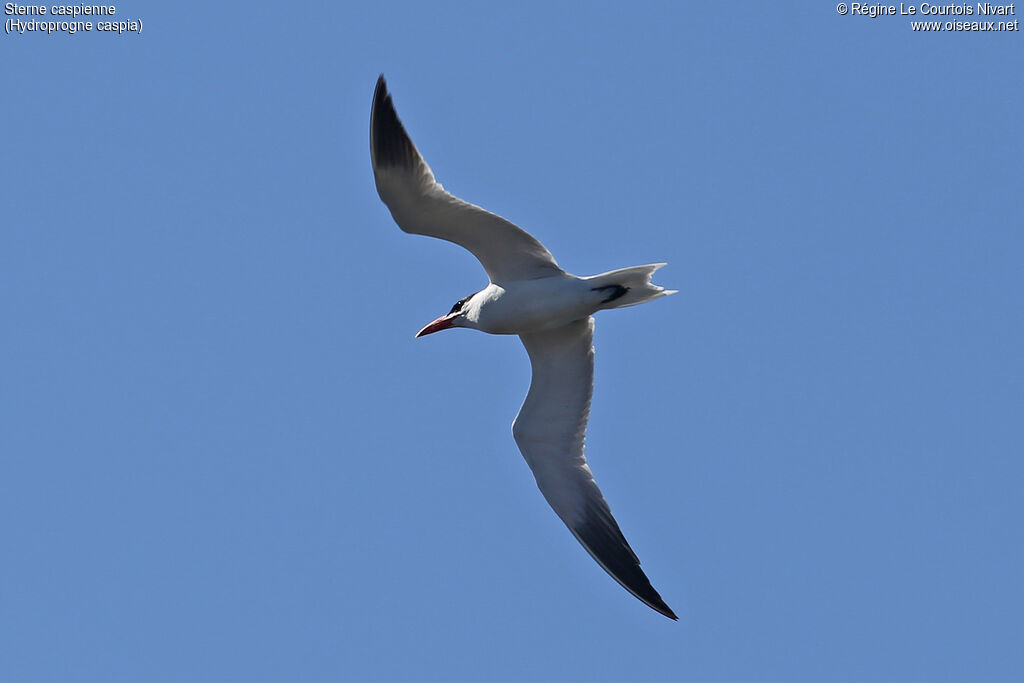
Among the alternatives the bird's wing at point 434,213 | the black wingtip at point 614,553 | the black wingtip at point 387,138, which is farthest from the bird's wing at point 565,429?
the black wingtip at point 387,138

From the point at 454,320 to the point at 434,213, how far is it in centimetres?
172

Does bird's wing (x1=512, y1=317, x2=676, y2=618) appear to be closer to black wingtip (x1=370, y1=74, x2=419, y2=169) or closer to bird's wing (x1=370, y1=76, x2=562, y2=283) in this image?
bird's wing (x1=370, y1=76, x2=562, y2=283)

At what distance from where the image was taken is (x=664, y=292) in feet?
38.1

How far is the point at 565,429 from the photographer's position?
13.0 meters

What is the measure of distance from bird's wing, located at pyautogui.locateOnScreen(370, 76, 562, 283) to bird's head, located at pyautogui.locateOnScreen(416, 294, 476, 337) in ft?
1.98

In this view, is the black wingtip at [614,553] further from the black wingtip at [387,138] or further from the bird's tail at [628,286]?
the black wingtip at [387,138]

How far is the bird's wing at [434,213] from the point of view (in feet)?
36.6

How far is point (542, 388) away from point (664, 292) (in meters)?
1.92

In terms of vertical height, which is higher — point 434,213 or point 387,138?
point 387,138

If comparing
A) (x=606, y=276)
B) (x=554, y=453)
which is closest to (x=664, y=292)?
(x=606, y=276)

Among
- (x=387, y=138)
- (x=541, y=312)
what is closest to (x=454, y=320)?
(x=541, y=312)

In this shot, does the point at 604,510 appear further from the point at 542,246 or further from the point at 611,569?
the point at 542,246

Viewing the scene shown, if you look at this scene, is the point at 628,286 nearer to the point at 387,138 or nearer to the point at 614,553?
the point at 387,138

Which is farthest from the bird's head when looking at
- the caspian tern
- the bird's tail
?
the bird's tail
